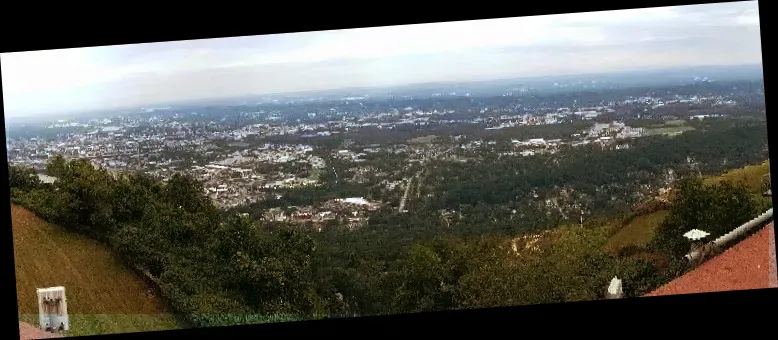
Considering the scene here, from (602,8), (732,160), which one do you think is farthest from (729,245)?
(602,8)

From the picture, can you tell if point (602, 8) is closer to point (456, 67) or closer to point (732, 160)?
point (456, 67)

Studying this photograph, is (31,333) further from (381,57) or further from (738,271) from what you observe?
(738,271)

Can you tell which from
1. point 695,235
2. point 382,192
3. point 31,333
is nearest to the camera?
point 31,333

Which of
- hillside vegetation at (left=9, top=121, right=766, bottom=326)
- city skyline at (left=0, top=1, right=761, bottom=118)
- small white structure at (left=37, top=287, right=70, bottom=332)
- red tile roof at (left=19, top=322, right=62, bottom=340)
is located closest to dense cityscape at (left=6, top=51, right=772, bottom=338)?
hillside vegetation at (left=9, top=121, right=766, bottom=326)

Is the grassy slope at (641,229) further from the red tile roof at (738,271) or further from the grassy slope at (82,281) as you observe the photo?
the grassy slope at (82,281)

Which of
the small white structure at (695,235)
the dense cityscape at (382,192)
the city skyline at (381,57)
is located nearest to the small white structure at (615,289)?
the dense cityscape at (382,192)

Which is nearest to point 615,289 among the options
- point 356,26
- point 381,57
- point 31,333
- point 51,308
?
point 381,57

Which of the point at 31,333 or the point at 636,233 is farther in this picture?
the point at 636,233
